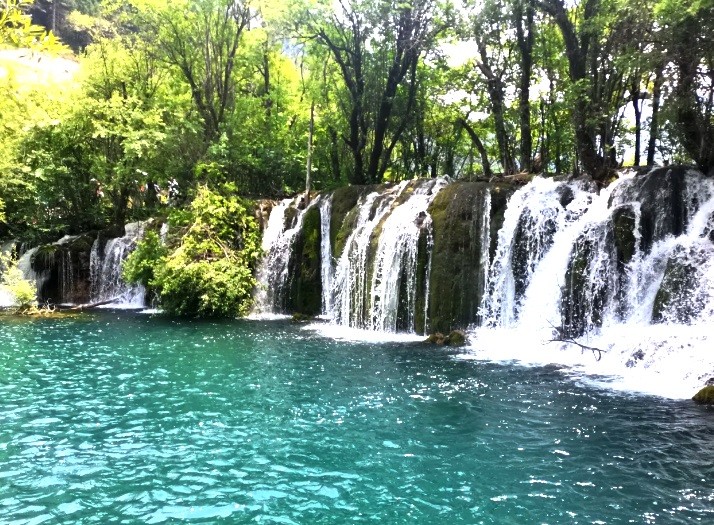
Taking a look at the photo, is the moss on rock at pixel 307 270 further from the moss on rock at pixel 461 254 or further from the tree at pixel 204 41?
the tree at pixel 204 41

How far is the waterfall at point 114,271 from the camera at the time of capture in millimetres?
23234

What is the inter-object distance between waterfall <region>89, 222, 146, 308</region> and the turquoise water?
11.8 m

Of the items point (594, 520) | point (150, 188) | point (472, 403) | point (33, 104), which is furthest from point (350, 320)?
point (33, 104)

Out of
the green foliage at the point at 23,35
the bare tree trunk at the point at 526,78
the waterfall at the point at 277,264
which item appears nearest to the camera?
the green foliage at the point at 23,35

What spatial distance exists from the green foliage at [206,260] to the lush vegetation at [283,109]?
0.43 ft

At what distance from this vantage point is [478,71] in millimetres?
24594

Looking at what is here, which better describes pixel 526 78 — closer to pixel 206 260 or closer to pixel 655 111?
pixel 655 111

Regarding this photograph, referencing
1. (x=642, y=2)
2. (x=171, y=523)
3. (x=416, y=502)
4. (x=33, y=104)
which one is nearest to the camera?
(x=171, y=523)

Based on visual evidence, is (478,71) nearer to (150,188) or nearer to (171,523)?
(150,188)

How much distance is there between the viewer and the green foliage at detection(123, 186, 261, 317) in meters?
18.2

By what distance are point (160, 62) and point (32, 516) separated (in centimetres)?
2555

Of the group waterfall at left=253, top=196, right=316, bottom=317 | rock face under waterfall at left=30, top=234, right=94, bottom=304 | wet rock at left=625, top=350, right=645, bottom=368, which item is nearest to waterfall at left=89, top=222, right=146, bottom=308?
rock face under waterfall at left=30, top=234, right=94, bottom=304

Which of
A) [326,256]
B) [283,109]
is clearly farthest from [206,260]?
[283,109]

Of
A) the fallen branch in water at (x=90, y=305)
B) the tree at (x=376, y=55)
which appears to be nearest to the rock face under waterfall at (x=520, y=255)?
the tree at (x=376, y=55)
